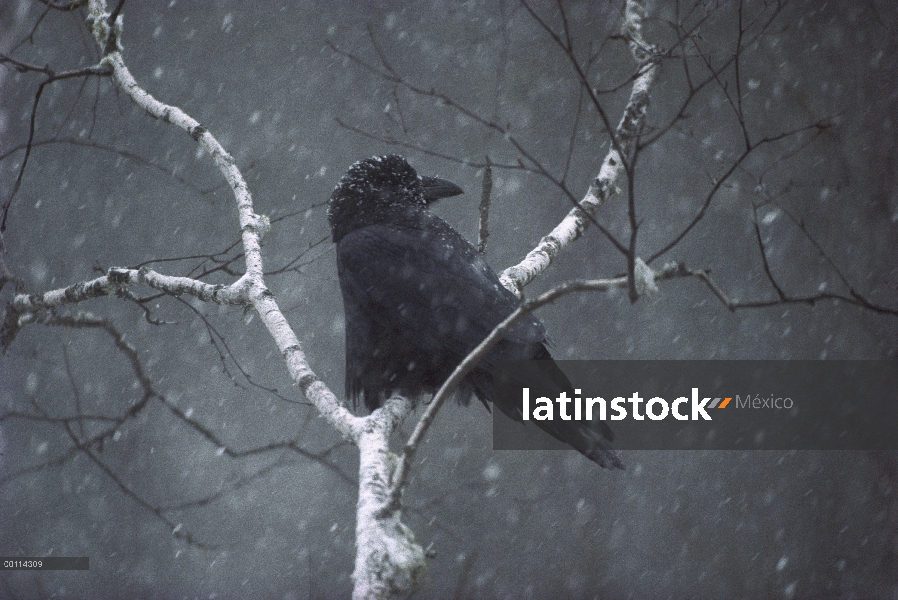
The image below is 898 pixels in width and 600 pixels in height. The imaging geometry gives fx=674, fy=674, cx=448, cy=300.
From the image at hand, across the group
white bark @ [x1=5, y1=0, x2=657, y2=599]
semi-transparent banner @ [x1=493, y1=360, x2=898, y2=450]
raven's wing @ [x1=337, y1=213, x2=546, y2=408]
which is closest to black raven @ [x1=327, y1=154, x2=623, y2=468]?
raven's wing @ [x1=337, y1=213, x2=546, y2=408]

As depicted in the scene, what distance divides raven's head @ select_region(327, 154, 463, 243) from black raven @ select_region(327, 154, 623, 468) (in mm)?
13

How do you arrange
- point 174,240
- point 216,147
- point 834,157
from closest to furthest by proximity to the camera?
point 216,147 → point 174,240 → point 834,157

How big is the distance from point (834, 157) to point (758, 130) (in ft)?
1.19

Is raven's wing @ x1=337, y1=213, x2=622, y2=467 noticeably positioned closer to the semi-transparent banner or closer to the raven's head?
the raven's head

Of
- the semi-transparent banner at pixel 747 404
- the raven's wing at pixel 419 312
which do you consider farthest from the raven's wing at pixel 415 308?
the semi-transparent banner at pixel 747 404

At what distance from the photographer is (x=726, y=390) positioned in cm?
329

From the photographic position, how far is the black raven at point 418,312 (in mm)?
1463

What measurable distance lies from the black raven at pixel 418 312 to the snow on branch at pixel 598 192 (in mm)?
157

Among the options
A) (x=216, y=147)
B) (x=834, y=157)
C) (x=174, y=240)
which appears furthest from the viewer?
(x=834, y=157)

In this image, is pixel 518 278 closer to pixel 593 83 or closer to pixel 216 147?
pixel 216 147

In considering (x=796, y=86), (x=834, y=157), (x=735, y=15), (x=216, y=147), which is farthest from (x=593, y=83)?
(x=216, y=147)

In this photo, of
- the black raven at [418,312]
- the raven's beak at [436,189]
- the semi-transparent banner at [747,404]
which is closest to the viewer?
the black raven at [418,312]

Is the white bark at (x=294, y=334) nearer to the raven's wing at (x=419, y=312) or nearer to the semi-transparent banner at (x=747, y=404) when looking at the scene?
the raven's wing at (x=419, y=312)

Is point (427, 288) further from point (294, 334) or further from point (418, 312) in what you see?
point (294, 334)
